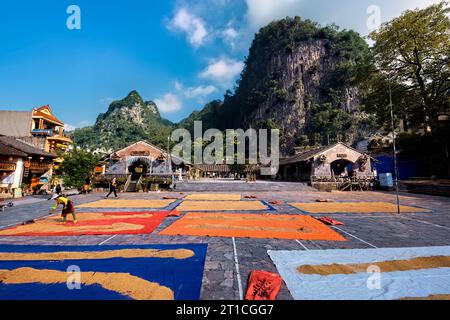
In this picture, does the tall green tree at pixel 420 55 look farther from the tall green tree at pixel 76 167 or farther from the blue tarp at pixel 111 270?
the tall green tree at pixel 76 167

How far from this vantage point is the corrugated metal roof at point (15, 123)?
25.2m

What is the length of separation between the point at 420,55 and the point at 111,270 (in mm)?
32985

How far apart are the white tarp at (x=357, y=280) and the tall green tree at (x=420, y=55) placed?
23080 millimetres

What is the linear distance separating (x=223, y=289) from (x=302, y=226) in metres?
4.82

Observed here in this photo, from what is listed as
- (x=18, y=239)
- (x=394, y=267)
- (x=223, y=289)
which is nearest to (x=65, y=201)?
(x=18, y=239)

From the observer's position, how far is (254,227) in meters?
7.15

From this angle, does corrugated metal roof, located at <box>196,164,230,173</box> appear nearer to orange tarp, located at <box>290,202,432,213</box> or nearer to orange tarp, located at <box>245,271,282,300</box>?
orange tarp, located at <box>290,202,432,213</box>

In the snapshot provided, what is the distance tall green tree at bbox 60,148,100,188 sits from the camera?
755 inches

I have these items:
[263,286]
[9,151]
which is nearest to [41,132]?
[9,151]

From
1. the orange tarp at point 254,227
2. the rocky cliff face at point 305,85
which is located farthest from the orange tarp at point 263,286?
the rocky cliff face at point 305,85

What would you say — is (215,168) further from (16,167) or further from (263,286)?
(263,286)

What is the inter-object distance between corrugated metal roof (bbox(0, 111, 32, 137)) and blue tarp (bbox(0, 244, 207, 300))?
93.3 ft
